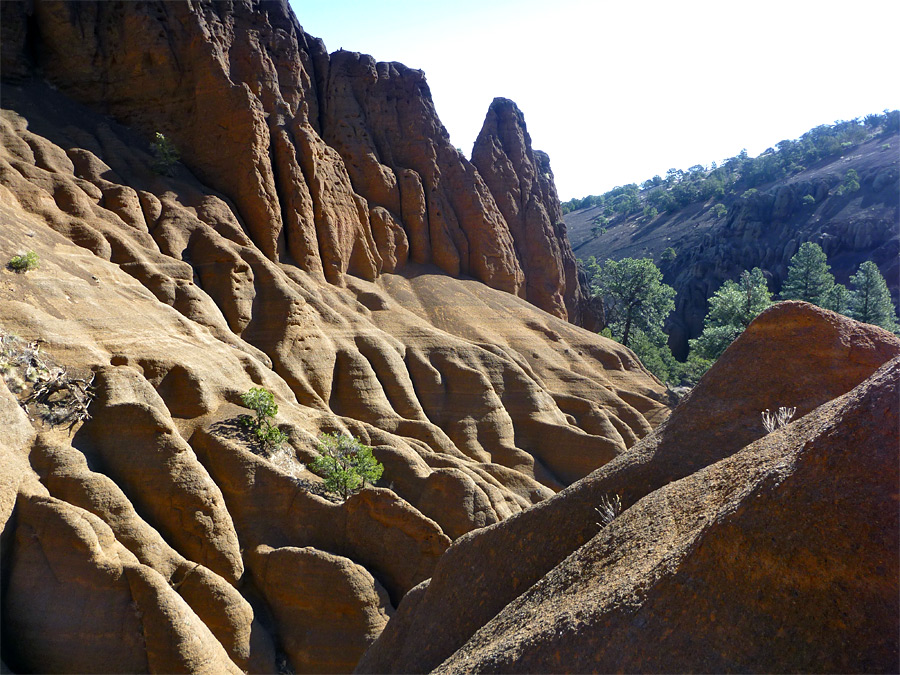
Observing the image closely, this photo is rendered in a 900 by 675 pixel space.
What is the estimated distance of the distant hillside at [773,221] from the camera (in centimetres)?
8569

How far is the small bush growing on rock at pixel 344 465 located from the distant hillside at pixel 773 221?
70294mm

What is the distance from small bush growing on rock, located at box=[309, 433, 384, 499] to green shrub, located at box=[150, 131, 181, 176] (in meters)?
21.6

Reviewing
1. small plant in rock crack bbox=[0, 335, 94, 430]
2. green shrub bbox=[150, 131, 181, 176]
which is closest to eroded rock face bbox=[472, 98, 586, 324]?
green shrub bbox=[150, 131, 181, 176]

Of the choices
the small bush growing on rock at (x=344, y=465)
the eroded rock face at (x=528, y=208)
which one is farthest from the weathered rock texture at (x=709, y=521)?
the eroded rock face at (x=528, y=208)

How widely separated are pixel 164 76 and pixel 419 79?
2107 cm

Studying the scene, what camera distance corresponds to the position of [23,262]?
19891 millimetres

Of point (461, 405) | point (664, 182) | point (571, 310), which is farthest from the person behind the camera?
point (664, 182)

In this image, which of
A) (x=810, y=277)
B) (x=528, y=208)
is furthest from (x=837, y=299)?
(x=528, y=208)

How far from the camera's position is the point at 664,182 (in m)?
191

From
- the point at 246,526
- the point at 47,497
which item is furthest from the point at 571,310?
the point at 47,497

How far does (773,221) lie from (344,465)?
96.4m

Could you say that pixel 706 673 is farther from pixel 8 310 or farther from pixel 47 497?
pixel 8 310

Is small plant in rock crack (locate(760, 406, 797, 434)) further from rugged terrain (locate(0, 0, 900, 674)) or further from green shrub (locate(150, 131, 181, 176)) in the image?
green shrub (locate(150, 131, 181, 176))

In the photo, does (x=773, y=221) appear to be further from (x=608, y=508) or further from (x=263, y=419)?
(x=608, y=508)
